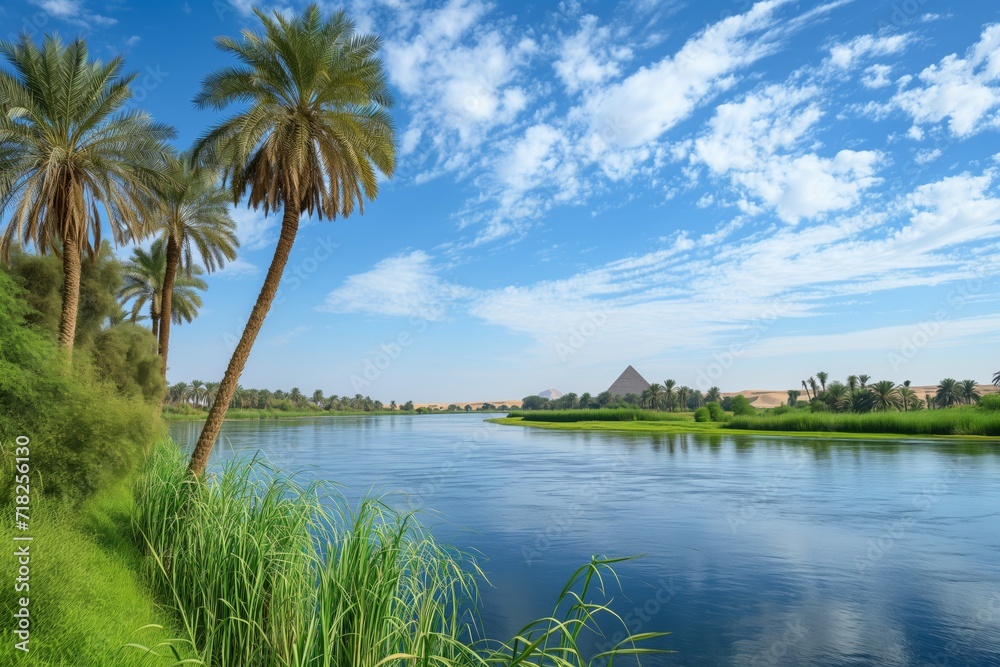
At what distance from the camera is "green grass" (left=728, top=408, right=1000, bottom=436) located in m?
50.8

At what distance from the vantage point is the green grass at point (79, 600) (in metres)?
6.15

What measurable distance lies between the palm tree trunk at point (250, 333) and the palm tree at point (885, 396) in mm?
87070

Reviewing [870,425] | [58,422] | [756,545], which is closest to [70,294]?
[58,422]

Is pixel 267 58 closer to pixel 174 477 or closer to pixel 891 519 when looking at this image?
pixel 174 477

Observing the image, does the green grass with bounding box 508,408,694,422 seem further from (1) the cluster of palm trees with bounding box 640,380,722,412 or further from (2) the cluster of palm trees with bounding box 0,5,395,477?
(2) the cluster of palm trees with bounding box 0,5,395,477

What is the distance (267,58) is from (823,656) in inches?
797

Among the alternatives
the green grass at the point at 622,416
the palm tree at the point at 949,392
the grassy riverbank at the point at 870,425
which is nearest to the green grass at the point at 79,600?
the grassy riverbank at the point at 870,425

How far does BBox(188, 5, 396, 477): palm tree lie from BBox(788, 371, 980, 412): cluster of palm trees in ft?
282

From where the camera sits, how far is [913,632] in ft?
37.2

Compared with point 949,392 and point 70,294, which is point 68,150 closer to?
point 70,294

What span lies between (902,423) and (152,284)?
66692mm

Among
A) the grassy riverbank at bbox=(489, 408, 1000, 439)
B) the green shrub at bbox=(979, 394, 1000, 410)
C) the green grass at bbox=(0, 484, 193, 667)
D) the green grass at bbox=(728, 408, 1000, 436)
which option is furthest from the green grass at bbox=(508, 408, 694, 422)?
the green grass at bbox=(0, 484, 193, 667)

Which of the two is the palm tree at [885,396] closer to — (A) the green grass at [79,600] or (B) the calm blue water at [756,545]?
(B) the calm blue water at [756,545]

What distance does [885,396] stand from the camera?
80875 mm
